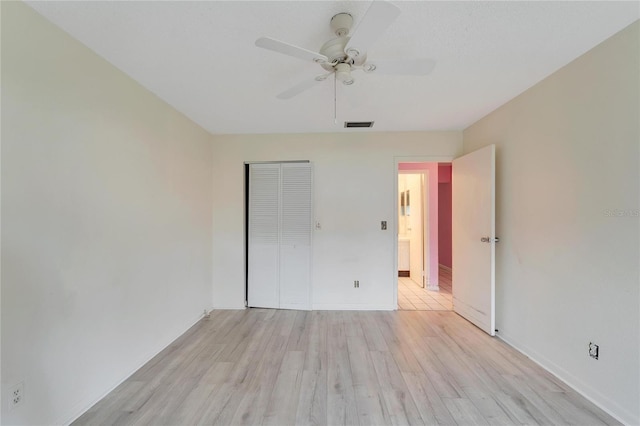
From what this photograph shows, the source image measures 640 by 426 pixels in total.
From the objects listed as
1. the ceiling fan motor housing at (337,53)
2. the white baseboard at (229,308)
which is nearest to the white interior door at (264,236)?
the white baseboard at (229,308)

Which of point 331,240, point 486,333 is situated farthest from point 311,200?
point 486,333

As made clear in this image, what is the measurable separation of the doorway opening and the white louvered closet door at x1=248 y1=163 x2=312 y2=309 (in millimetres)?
1385

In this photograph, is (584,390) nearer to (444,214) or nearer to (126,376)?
A: (126,376)

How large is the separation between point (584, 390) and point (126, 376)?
11.0 feet

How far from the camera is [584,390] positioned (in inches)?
67.2

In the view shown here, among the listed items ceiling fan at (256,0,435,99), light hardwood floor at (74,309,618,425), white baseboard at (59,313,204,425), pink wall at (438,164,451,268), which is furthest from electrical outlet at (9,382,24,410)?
pink wall at (438,164,451,268)

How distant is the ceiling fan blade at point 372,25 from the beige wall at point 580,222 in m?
1.60

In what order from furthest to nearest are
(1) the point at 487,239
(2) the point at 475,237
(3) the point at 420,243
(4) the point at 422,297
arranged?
(3) the point at 420,243 < (4) the point at 422,297 < (2) the point at 475,237 < (1) the point at 487,239

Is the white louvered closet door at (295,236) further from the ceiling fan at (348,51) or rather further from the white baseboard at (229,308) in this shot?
the ceiling fan at (348,51)

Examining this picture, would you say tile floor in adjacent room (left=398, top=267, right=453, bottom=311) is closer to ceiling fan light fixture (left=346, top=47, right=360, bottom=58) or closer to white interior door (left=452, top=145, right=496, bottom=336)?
white interior door (left=452, top=145, right=496, bottom=336)

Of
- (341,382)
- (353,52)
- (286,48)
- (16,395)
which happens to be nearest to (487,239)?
(341,382)

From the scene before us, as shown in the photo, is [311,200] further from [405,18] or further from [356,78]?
[405,18]

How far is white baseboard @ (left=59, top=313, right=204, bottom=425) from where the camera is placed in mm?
1521

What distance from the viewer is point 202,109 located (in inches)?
102
